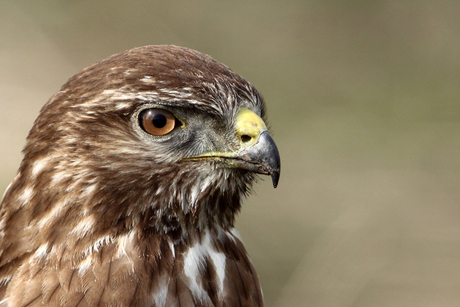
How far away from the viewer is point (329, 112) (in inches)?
302

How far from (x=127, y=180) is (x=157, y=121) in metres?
0.26

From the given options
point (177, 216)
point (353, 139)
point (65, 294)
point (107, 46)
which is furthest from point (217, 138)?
point (107, 46)

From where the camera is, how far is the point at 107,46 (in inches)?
316

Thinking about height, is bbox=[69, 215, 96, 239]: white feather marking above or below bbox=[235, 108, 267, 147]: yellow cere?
below

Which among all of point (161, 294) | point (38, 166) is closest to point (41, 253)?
point (38, 166)

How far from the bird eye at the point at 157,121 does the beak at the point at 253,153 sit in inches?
6.3

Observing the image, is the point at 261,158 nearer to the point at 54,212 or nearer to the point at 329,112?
the point at 54,212

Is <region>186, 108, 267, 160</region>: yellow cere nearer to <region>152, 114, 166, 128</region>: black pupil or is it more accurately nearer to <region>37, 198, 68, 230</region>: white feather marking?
<region>152, 114, 166, 128</region>: black pupil

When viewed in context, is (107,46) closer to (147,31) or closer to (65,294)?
(147,31)

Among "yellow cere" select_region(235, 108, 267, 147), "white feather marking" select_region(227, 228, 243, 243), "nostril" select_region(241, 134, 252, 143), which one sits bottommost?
"white feather marking" select_region(227, 228, 243, 243)

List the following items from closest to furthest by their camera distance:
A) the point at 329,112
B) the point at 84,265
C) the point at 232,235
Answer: the point at 84,265 → the point at 232,235 → the point at 329,112

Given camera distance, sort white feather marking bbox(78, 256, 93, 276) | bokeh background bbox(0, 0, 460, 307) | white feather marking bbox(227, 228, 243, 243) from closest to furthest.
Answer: white feather marking bbox(78, 256, 93, 276) → white feather marking bbox(227, 228, 243, 243) → bokeh background bbox(0, 0, 460, 307)

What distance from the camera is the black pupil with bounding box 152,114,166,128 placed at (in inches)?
92.6

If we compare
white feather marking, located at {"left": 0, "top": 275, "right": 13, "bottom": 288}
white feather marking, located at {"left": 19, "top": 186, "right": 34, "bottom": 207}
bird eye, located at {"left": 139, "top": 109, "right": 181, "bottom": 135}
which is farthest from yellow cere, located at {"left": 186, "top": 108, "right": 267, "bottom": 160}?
white feather marking, located at {"left": 0, "top": 275, "right": 13, "bottom": 288}
